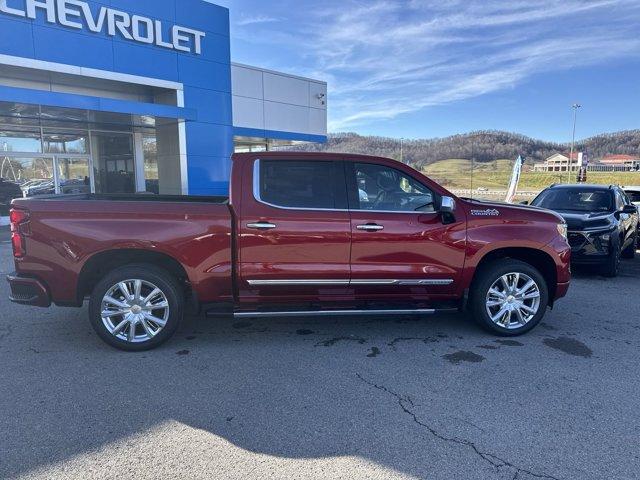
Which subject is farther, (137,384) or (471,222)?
(471,222)

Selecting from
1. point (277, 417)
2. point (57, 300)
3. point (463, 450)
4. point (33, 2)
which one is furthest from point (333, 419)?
point (33, 2)

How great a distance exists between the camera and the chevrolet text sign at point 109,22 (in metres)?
12.6

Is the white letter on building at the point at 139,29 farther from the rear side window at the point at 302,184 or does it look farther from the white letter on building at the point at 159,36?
the rear side window at the point at 302,184

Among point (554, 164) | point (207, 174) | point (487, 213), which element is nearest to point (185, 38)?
point (207, 174)

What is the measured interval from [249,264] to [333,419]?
181 cm

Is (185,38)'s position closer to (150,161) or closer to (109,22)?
(109,22)

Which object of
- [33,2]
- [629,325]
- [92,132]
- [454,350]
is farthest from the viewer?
[92,132]

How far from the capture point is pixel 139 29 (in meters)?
14.8

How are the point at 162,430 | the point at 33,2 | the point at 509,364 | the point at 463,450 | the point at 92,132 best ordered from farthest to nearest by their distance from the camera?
the point at 92,132 → the point at 33,2 → the point at 509,364 → the point at 162,430 → the point at 463,450

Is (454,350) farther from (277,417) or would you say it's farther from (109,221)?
(109,221)

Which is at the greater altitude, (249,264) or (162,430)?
(249,264)

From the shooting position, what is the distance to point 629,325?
5.54 meters

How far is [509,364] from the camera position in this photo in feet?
14.2

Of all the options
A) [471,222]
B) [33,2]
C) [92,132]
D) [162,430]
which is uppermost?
[33,2]
